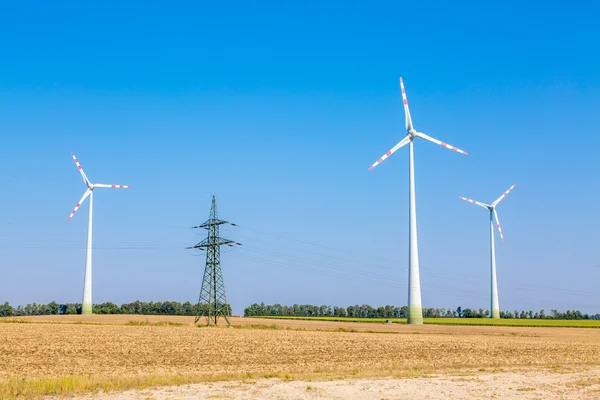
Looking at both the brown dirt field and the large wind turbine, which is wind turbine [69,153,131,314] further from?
the brown dirt field

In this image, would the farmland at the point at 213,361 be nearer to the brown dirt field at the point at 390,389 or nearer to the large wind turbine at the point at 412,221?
the brown dirt field at the point at 390,389

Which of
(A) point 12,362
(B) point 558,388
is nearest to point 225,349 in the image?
(A) point 12,362

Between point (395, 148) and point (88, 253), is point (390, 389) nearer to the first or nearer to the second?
point (395, 148)

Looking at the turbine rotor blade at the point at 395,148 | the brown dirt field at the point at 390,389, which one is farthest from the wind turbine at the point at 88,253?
the brown dirt field at the point at 390,389

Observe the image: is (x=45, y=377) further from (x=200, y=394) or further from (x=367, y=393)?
(x=367, y=393)

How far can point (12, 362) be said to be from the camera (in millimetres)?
39688

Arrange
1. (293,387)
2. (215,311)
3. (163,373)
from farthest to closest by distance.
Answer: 1. (215,311)
2. (163,373)
3. (293,387)

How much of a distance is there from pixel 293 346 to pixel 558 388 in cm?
3101

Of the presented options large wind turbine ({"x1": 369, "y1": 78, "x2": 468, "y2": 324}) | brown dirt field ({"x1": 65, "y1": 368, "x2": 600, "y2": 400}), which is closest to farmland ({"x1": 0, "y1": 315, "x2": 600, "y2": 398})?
brown dirt field ({"x1": 65, "y1": 368, "x2": 600, "y2": 400})

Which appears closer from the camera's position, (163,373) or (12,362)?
(163,373)

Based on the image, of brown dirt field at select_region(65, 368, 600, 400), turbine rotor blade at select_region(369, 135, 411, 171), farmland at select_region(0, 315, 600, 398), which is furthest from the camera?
turbine rotor blade at select_region(369, 135, 411, 171)

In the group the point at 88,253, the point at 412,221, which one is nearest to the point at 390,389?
the point at 412,221

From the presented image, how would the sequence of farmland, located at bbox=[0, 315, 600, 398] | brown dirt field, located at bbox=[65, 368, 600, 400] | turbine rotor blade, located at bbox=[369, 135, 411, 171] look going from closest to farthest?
brown dirt field, located at bbox=[65, 368, 600, 400]
farmland, located at bbox=[0, 315, 600, 398]
turbine rotor blade, located at bbox=[369, 135, 411, 171]

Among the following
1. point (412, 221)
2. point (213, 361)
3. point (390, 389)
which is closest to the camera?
point (390, 389)
